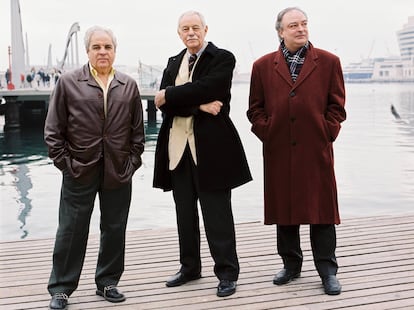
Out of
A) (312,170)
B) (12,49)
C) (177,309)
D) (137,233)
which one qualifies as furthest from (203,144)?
(12,49)

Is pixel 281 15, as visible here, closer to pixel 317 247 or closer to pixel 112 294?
pixel 317 247

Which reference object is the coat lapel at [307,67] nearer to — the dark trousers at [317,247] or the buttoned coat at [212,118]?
→ the buttoned coat at [212,118]

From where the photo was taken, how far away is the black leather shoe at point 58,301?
3.20 metres

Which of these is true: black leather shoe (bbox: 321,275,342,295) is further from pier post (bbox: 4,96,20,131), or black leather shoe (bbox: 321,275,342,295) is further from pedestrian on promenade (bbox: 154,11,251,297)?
pier post (bbox: 4,96,20,131)

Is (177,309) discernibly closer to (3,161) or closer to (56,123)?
(56,123)

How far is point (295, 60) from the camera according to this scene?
3439 millimetres

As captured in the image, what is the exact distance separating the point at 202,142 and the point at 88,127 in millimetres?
635

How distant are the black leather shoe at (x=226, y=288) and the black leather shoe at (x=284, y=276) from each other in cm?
28

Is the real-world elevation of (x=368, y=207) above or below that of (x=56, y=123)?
below

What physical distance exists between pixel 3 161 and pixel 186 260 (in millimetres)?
12360

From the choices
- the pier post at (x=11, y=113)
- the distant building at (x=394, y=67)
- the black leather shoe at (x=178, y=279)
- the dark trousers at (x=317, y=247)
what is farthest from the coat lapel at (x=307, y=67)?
the distant building at (x=394, y=67)

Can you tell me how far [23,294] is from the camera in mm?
3496

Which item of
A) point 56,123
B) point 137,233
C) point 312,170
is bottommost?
point 137,233

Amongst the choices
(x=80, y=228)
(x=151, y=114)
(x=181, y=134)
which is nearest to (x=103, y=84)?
(x=181, y=134)
